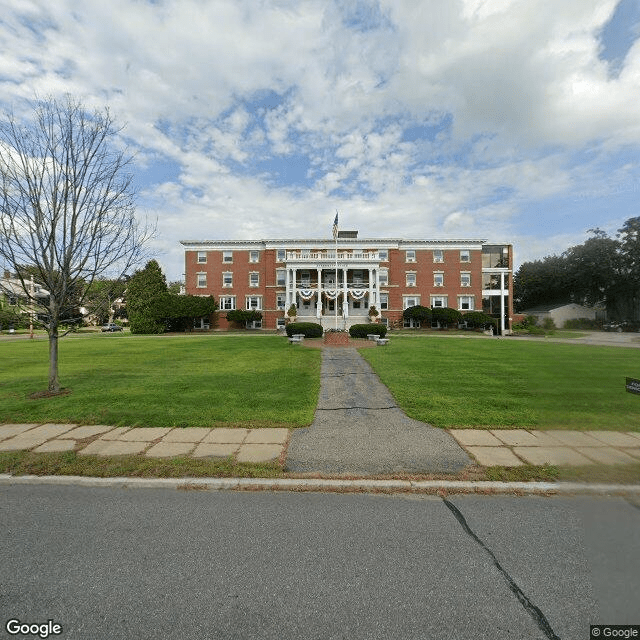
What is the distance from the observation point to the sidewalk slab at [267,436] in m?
5.36

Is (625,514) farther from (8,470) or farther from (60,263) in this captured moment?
(60,263)

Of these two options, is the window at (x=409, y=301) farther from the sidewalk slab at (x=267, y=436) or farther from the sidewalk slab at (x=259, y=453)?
the sidewalk slab at (x=259, y=453)

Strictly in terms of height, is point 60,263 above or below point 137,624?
above

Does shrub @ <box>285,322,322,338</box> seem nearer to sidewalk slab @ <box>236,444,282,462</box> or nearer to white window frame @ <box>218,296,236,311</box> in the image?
sidewalk slab @ <box>236,444,282,462</box>

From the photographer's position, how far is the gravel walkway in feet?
14.8

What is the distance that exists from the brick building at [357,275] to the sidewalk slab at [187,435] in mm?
35452

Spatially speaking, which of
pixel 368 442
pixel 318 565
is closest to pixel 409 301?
pixel 368 442

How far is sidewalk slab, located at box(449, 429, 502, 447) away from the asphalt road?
59.8 inches

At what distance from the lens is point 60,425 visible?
622 cm

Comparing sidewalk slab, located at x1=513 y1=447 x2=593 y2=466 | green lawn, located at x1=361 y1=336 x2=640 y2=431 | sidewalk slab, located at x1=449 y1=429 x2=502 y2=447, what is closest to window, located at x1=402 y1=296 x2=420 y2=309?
green lawn, located at x1=361 y1=336 x2=640 y2=431

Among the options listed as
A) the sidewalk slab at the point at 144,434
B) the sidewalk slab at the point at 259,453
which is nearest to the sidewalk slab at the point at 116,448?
the sidewalk slab at the point at 144,434

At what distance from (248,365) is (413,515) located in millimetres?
10187

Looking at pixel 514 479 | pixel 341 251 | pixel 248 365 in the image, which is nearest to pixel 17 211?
pixel 248 365

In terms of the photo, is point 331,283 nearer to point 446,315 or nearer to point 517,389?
point 446,315
